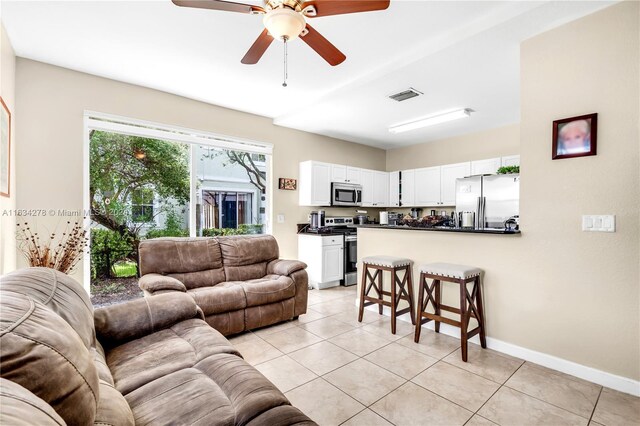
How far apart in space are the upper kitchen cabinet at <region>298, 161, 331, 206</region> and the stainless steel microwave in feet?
0.34

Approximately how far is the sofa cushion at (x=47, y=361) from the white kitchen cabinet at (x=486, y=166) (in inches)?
217

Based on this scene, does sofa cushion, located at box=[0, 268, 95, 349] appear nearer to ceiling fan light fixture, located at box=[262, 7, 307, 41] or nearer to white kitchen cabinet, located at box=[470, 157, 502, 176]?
ceiling fan light fixture, located at box=[262, 7, 307, 41]

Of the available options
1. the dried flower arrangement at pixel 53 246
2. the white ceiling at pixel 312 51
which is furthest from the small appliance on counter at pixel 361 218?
the dried flower arrangement at pixel 53 246

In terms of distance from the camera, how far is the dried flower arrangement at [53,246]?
2.70m

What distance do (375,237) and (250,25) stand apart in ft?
8.44

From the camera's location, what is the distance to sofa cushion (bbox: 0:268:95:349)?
1241mm

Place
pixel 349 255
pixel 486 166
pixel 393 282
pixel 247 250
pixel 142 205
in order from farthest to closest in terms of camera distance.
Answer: pixel 349 255 < pixel 486 166 < pixel 142 205 < pixel 247 250 < pixel 393 282

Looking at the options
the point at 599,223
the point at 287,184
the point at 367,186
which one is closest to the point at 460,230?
the point at 599,223

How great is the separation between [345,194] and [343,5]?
3.99 metres

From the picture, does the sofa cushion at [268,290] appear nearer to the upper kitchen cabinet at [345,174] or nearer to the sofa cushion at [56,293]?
the sofa cushion at [56,293]

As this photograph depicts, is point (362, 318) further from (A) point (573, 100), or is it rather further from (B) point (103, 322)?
(A) point (573, 100)

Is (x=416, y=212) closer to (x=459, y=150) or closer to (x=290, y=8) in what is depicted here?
(x=459, y=150)

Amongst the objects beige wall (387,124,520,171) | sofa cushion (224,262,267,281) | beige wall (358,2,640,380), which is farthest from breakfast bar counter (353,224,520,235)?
beige wall (387,124,520,171)

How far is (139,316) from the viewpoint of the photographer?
74.7 inches
